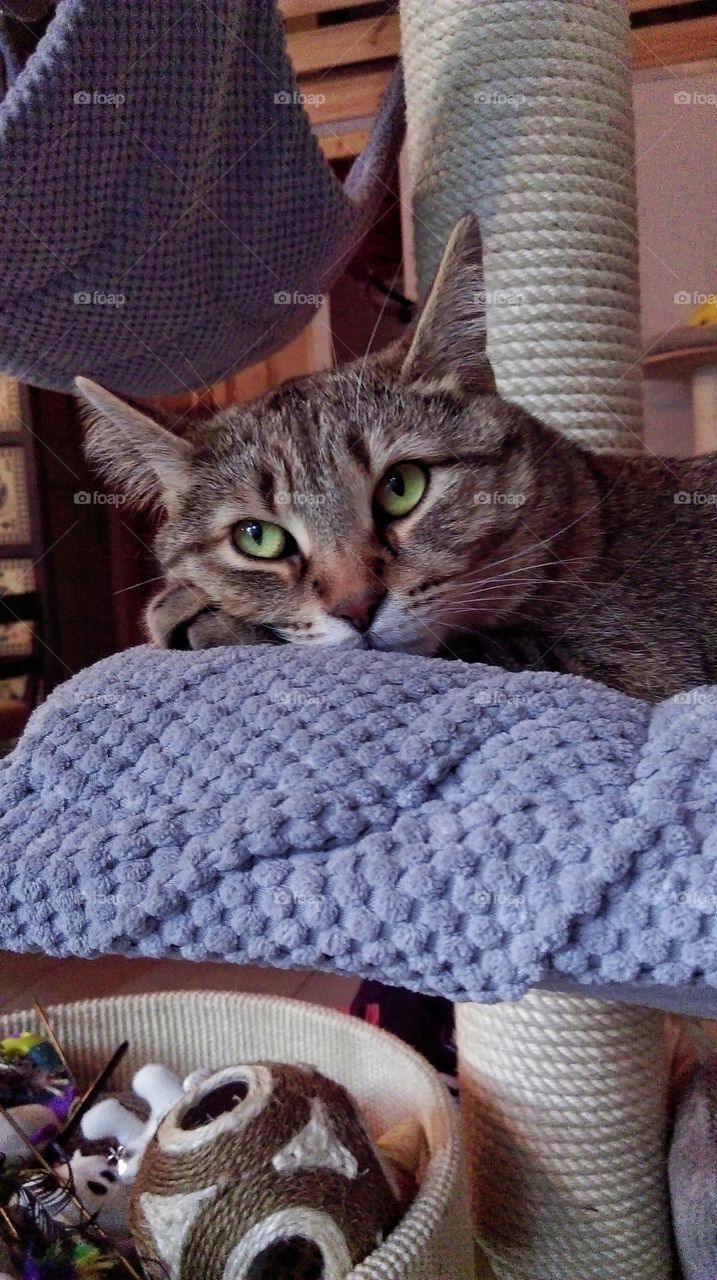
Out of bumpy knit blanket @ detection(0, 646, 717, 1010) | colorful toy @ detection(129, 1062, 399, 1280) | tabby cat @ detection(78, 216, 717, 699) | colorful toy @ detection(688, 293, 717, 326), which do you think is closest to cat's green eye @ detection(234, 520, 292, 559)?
tabby cat @ detection(78, 216, 717, 699)

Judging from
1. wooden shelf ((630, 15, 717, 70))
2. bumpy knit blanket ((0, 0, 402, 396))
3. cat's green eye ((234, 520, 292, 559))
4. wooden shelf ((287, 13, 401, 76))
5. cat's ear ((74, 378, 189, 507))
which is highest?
wooden shelf ((630, 15, 717, 70))

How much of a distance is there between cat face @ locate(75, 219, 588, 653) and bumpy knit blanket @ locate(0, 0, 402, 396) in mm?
152

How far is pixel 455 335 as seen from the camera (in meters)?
0.79

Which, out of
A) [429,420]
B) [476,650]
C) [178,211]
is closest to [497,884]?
[476,650]

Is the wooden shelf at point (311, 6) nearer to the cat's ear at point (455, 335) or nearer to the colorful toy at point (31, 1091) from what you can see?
the cat's ear at point (455, 335)

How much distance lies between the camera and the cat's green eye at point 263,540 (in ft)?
2.49

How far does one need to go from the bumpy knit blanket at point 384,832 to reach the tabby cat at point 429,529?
0.19 m

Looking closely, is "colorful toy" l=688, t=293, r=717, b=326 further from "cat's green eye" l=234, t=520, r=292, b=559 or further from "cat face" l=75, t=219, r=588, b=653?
"cat's green eye" l=234, t=520, r=292, b=559

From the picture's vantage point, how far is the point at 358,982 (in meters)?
1.87

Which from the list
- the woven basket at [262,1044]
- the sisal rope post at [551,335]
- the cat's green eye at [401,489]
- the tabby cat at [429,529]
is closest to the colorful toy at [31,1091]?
the woven basket at [262,1044]

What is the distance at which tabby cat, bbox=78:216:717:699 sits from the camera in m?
0.69

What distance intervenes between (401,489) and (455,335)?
163 millimetres

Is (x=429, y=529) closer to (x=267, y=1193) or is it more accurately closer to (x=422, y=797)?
(x=422, y=797)

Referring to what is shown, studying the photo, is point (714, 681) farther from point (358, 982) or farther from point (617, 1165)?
point (358, 982)
